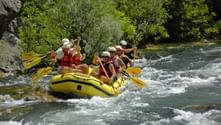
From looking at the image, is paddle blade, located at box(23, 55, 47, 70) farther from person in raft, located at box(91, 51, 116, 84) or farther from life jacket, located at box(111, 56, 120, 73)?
life jacket, located at box(111, 56, 120, 73)

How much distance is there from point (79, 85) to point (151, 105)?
229 cm

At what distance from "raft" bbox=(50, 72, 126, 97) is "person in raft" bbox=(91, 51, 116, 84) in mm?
474

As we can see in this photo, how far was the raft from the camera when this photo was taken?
15344 millimetres

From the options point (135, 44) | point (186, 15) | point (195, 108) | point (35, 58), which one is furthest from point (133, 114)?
point (186, 15)

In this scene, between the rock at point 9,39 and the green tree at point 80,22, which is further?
the green tree at point 80,22

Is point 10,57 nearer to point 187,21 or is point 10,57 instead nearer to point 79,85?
point 79,85

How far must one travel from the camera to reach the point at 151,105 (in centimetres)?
1502

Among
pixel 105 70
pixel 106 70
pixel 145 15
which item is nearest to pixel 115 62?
pixel 106 70

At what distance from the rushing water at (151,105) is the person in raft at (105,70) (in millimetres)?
707

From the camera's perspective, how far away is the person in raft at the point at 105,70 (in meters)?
16.3

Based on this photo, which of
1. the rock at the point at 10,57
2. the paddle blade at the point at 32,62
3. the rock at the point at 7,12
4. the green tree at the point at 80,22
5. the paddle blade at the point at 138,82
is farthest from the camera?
the green tree at the point at 80,22

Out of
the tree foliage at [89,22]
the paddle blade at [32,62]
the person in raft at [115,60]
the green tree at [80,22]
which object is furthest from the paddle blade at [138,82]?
the green tree at [80,22]

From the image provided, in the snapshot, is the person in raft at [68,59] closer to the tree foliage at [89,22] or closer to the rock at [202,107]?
the rock at [202,107]

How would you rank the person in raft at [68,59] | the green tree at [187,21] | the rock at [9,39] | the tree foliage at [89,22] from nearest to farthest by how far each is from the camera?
the person in raft at [68,59] → the rock at [9,39] → the tree foliage at [89,22] → the green tree at [187,21]
